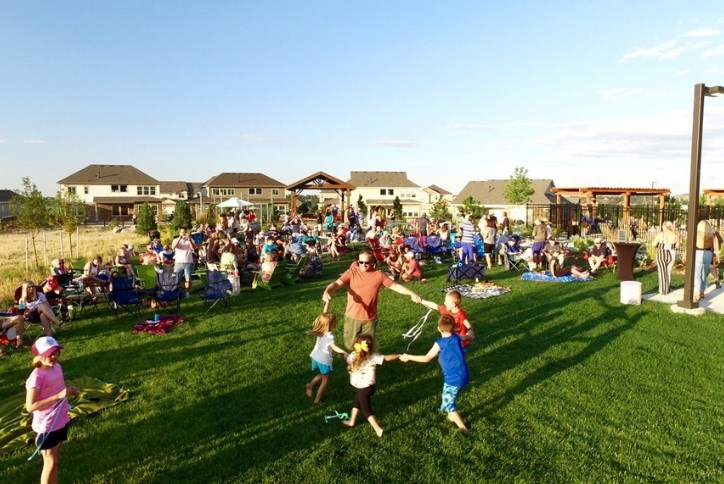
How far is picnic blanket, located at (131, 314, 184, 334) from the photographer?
31.2ft

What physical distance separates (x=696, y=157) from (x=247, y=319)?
9.50 meters

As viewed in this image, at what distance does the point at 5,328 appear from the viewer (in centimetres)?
855

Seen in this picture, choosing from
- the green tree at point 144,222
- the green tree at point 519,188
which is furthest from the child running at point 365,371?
the green tree at point 519,188

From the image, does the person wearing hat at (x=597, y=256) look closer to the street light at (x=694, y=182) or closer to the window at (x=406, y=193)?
the street light at (x=694, y=182)

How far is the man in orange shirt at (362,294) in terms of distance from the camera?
6.34 m

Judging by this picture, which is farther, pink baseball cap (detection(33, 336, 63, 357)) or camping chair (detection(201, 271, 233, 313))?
camping chair (detection(201, 271, 233, 313))

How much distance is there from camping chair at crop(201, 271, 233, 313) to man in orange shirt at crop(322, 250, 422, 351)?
557 cm

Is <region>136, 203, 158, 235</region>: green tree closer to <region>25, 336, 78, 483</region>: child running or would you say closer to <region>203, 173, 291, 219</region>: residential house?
<region>203, 173, 291, 219</region>: residential house

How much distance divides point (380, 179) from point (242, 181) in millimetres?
20109

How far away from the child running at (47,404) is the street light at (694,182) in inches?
425

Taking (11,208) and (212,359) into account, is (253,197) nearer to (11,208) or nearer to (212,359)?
(11,208)

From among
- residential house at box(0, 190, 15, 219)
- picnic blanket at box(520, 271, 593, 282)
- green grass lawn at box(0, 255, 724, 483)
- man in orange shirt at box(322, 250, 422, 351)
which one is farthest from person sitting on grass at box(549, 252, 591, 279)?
residential house at box(0, 190, 15, 219)

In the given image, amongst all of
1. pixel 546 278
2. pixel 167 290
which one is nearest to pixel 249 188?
pixel 546 278

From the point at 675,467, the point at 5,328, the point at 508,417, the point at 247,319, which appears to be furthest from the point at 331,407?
the point at 5,328
